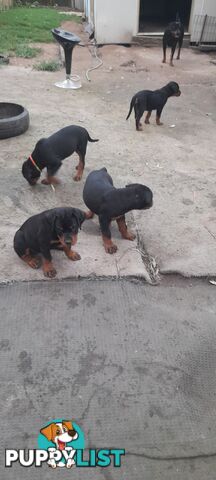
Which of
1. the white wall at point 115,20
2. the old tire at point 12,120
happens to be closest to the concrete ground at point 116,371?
the old tire at point 12,120

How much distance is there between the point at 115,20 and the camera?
1209 centimetres

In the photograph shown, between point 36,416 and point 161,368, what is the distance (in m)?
1.04

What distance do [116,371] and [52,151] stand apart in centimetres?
295

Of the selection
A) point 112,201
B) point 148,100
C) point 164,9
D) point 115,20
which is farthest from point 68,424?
point 164,9

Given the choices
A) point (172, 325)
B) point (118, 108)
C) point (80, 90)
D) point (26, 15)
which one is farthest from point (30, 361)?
point (26, 15)

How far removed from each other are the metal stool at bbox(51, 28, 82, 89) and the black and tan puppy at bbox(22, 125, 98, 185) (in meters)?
4.26

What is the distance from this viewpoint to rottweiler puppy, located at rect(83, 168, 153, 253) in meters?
4.16

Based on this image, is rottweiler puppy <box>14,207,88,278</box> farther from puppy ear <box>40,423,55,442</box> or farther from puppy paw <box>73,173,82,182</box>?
puppy paw <box>73,173,82,182</box>

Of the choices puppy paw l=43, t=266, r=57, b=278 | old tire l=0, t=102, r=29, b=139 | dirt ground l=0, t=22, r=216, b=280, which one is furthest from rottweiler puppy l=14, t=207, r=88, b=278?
old tire l=0, t=102, r=29, b=139

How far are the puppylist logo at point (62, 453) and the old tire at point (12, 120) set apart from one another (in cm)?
488

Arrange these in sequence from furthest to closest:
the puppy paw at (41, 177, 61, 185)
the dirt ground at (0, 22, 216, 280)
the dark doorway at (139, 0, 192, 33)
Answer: the dark doorway at (139, 0, 192, 33), the puppy paw at (41, 177, 61, 185), the dirt ground at (0, 22, 216, 280)

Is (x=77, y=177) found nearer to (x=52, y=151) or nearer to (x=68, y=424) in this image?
(x=52, y=151)

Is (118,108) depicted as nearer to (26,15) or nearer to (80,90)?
(80,90)

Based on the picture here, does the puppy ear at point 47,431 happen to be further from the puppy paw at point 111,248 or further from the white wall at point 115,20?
the white wall at point 115,20
